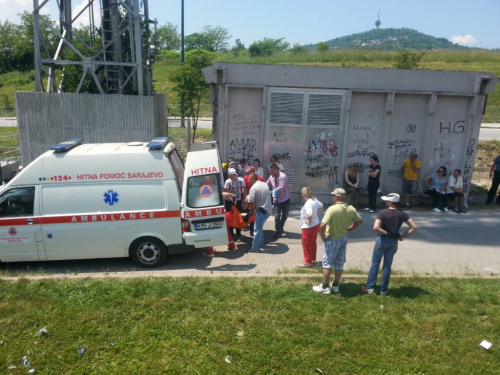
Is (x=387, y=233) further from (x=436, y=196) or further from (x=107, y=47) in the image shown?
(x=107, y=47)

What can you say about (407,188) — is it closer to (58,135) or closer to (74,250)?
(74,250)

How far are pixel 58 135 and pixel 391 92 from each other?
9.13 m

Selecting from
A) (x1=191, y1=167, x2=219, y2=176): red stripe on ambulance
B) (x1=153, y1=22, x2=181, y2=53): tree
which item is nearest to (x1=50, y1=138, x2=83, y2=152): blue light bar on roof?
(x1=191, y1=167, x2=219, y2=176): red stripe on ambulance

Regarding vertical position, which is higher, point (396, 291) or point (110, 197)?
point (110, 197)

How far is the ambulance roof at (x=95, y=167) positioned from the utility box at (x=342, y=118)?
456cm

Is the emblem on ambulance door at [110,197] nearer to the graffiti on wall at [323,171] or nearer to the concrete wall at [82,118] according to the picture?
the concrete wall at [82,118]

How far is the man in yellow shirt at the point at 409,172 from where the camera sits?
39.3 ft

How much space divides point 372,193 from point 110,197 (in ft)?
23.4

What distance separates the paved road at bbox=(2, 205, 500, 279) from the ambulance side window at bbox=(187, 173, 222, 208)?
118 cm

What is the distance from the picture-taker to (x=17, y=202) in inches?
302

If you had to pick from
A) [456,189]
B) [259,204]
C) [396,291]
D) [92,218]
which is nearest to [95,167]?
[92,218]

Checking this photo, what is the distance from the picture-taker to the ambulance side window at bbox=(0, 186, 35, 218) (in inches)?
301

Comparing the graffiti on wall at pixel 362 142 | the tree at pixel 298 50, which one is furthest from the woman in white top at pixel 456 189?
the tree at pixel 298 50

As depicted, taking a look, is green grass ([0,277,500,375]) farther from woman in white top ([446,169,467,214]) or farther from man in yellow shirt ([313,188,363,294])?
woman in white top ([446,169,467,214])
